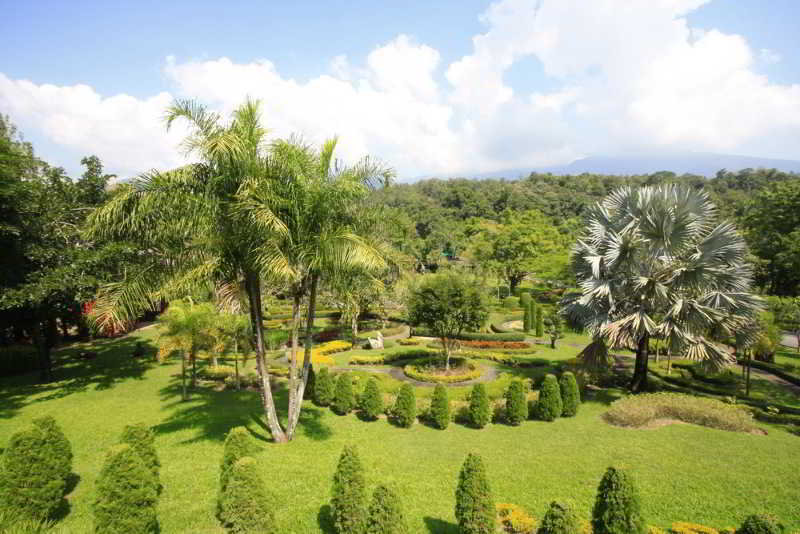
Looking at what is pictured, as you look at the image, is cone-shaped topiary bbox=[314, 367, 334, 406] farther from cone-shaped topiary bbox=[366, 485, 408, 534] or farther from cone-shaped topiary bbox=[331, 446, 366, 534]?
cone-shaped topiary bbox=[366, 485, 408, 534]

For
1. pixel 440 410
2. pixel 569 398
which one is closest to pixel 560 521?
pixel 440 410

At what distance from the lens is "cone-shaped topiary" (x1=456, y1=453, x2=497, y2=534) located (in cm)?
674

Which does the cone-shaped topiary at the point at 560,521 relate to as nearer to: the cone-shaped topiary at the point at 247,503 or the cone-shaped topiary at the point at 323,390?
the cone-shaped topiary at the point at 247,503

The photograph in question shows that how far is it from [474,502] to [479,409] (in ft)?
21.2

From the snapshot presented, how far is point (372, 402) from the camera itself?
44.6 ft

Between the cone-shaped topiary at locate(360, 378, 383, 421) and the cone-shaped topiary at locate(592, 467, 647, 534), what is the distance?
8212mm

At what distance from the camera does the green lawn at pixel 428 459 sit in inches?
320

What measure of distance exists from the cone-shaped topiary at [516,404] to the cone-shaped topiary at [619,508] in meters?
7.03

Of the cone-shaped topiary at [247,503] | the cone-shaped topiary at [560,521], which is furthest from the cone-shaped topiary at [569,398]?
the cone-shaped topiary at [247,503]

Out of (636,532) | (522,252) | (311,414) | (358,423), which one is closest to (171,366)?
(311,414)

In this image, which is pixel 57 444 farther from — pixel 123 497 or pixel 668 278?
pixel 668 278

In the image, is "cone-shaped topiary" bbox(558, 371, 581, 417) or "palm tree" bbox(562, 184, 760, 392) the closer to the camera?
"cone-shaped topiary" bbox(558, 371, 581, 417)

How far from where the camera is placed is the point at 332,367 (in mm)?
21656

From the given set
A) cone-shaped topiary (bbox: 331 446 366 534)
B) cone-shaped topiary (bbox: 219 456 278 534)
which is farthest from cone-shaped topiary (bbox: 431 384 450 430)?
cone-shaped topiary (bbox: 219 456 278 534)
